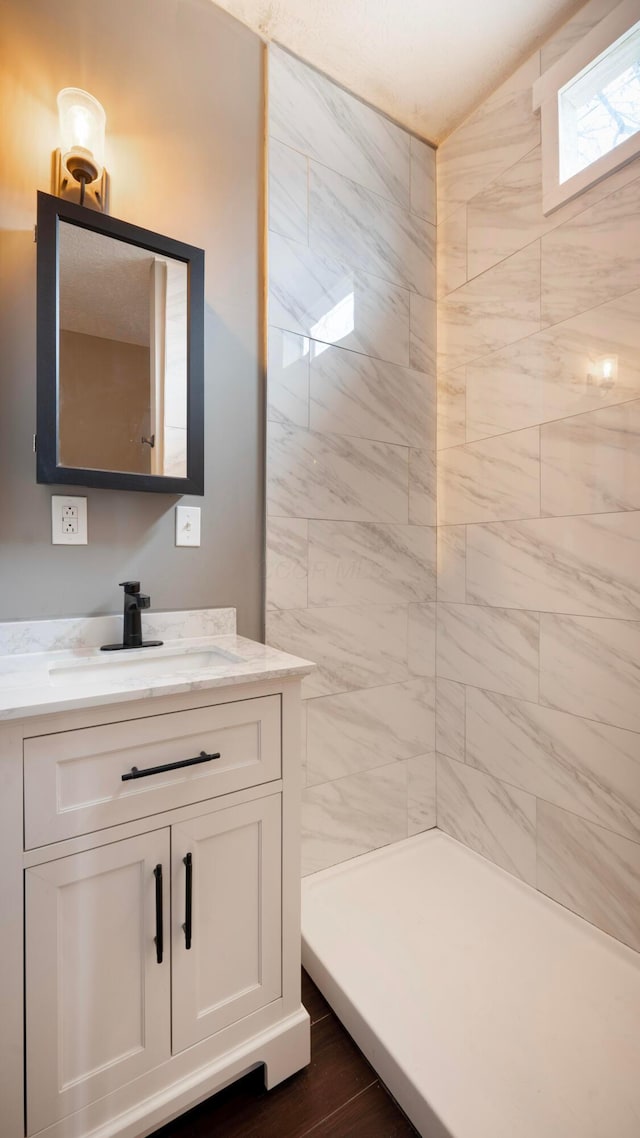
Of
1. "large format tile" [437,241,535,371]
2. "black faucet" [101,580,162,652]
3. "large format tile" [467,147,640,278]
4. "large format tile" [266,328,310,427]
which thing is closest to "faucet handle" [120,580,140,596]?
"black faucet" [101,580,162,652]

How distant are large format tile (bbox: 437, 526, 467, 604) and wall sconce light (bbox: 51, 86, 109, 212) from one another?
1.50 m

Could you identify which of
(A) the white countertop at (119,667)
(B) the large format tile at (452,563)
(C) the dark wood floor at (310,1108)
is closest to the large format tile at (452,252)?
(B) the large format tile at (452,563)

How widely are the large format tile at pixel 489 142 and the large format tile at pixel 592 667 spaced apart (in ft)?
5.16

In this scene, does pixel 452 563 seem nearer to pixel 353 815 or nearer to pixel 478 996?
pixel 353 815

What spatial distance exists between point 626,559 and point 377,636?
82cm

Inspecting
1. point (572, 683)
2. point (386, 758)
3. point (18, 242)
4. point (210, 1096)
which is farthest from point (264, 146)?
point (210, 1096)

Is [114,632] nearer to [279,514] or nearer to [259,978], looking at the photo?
[279,514]

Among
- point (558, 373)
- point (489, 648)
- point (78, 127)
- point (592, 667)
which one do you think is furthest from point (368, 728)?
point (78, 127)

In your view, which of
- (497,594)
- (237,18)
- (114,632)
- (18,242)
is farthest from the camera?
(497,594)

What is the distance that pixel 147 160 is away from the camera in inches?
52.8

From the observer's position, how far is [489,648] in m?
1.77

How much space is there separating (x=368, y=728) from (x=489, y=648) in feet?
1.72

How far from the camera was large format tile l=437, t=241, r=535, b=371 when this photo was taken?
1.62 meters

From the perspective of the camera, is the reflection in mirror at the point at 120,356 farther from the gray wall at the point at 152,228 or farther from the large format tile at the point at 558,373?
the large format tile at the point at 558,373
